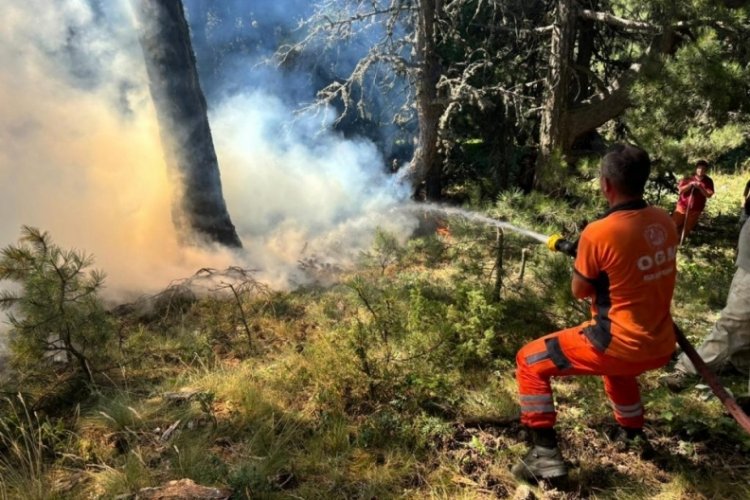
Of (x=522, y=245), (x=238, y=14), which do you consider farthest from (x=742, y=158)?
(x=238, y=14)

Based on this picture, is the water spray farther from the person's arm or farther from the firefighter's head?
the firefighter's head

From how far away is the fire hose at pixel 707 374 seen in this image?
2299 millimetres

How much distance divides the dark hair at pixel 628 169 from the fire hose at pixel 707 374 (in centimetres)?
46

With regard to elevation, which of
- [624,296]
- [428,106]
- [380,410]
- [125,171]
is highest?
[428,106]

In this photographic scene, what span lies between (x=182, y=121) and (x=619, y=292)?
5776 millimetres

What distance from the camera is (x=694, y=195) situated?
6.78 meters

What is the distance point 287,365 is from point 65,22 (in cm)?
839

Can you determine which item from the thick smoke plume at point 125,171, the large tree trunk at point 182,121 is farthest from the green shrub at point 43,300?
the large tree trunk at point 182,121

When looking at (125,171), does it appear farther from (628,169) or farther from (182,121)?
(628,169)

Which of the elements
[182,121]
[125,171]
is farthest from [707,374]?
[125,171]

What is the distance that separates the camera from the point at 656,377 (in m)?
3.64

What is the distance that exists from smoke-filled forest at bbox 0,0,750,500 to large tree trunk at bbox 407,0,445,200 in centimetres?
4

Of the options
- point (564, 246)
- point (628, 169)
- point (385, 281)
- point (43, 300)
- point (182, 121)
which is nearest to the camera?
point (628, 169)

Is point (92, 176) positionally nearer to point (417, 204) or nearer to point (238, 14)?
point (417, 204)
